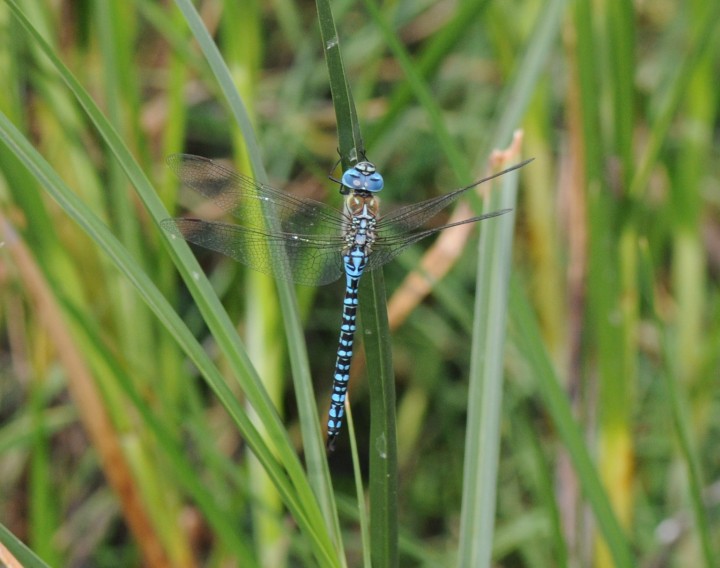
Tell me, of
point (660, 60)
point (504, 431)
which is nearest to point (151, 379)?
point (504, 431)

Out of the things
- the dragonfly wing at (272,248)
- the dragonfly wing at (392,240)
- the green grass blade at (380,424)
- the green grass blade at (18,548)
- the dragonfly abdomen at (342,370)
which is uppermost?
the dragonfly wing at (392,240)

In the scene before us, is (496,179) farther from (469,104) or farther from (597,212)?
(469,104)

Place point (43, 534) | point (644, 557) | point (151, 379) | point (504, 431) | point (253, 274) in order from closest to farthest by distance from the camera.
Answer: point (43, 534)
point (151, 379)
point (253, 274)
point (644, 557)
point (504, 431)

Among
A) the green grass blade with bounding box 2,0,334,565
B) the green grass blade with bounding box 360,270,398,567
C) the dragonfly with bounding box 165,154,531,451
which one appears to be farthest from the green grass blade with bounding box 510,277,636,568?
the green grass blade with bounding box 2,0,334,565

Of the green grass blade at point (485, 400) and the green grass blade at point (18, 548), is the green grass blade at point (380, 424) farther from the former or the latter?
the green grass blade at point (18, 548)

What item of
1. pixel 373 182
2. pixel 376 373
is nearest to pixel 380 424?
pixel 376 373

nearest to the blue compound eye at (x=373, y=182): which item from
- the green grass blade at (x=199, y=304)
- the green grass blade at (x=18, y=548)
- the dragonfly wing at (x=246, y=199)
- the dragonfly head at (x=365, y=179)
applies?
the dragonfly head at (x=365, y=179)
